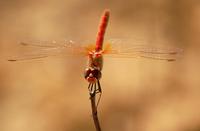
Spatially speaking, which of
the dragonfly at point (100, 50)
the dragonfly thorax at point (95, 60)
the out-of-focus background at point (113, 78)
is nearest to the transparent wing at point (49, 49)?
the dragonfly at point (100, 50)

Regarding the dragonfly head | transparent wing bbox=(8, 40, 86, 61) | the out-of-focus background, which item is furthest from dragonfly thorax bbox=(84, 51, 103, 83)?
the out-of-focus background

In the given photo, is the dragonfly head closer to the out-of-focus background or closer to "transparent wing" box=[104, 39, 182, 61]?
"transparent wing" box=[104, 39, 182, 61]

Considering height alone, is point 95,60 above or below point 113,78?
above

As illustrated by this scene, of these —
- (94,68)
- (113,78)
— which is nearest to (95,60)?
(94,68)

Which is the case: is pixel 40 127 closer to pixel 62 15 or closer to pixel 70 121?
pixel 70 121

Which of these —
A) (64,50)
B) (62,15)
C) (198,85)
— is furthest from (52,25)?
(64,50)

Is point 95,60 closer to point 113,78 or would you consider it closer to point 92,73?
point 92,73

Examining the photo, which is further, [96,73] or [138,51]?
[138,51]

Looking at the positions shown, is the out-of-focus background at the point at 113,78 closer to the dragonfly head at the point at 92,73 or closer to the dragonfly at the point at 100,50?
the dragonfly at the point at 100,50
